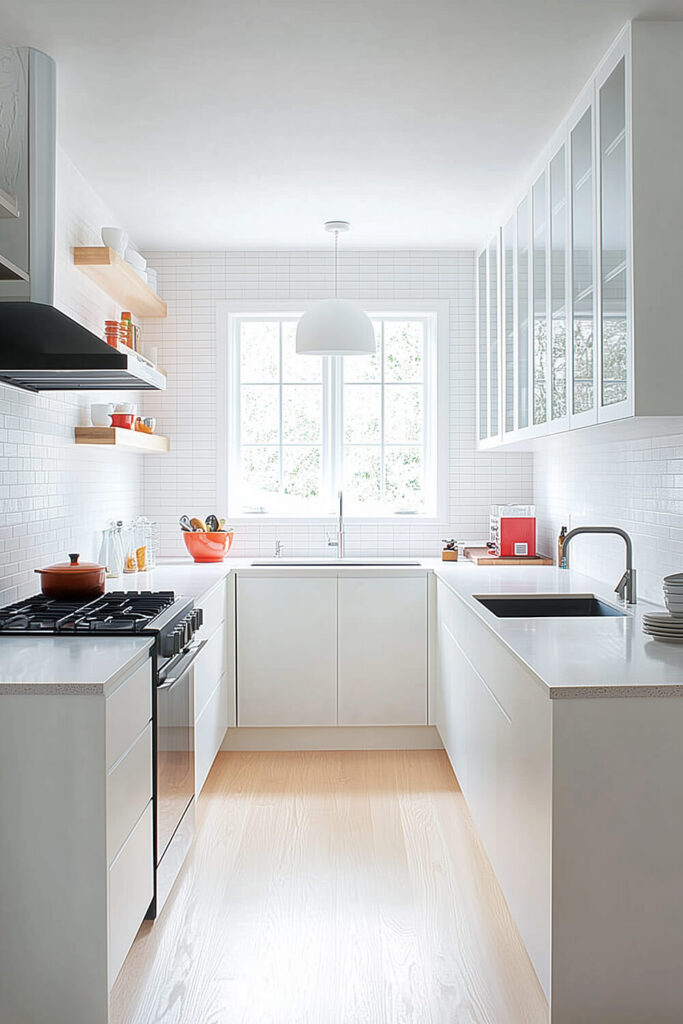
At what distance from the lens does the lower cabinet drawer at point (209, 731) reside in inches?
132

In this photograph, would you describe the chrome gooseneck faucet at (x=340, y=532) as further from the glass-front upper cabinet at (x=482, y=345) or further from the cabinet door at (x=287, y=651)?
the glass-front upper cabinet at (x=482, y=345)

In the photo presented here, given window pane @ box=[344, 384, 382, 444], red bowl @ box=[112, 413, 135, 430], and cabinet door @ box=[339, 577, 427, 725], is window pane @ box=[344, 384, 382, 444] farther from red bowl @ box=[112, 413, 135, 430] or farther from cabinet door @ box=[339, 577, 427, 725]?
red bowl @ box=[112, 413, 135, 430]

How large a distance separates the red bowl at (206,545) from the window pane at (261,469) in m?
0.52

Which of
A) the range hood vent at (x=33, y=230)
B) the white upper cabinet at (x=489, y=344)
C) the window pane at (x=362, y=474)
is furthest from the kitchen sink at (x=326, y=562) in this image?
the range hood vent at (x=33, y=230)

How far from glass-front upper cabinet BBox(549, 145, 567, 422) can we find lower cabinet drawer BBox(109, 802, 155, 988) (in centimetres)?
191

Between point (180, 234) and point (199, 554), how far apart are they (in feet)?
5.50

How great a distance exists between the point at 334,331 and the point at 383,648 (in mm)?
1529

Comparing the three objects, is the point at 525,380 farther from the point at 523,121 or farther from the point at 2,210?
the point at 2,210

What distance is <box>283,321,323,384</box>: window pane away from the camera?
4.94 meters

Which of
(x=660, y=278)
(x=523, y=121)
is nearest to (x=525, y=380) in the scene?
(x=523, y=121)

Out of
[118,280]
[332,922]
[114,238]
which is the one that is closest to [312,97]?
[114,238]

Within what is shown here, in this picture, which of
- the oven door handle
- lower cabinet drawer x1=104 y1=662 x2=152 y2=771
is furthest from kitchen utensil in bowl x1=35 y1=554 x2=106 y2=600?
lower cabinet drawer x1=104 y1=662 x2=152 y2=771

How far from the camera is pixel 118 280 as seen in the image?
389cm

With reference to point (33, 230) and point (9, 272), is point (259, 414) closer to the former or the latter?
point (33, 230)
